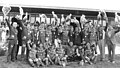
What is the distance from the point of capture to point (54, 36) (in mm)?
7930

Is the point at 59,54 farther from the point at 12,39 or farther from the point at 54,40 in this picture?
the point at 12,39

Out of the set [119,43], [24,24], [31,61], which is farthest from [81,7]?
[119,43]

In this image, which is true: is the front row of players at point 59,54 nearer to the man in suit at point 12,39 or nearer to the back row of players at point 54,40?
the back row of players at point 54,40

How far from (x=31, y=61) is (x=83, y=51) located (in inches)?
82.4

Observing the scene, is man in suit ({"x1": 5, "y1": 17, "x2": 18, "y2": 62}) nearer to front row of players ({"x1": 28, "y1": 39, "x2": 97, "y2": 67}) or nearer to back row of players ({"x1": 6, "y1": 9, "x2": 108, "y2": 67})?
back row of players ({"x1": 6, "y1": 9, "x2": 108, "y2": 67})

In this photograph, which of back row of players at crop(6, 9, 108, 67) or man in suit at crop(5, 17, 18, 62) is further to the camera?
back row of players at crop(6, 9, 108, 67)

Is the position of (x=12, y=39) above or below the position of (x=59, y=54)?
above

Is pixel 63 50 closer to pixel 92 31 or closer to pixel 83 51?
pixel 83 51

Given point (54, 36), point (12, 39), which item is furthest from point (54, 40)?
point (12, 39)

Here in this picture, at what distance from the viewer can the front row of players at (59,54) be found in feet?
23.5

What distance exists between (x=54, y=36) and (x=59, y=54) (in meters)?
0.83

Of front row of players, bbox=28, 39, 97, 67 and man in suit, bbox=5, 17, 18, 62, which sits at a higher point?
man in suit, bbox=5, 17, 18, 62

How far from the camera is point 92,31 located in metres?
8.08

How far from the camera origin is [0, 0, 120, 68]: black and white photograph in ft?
23.7
